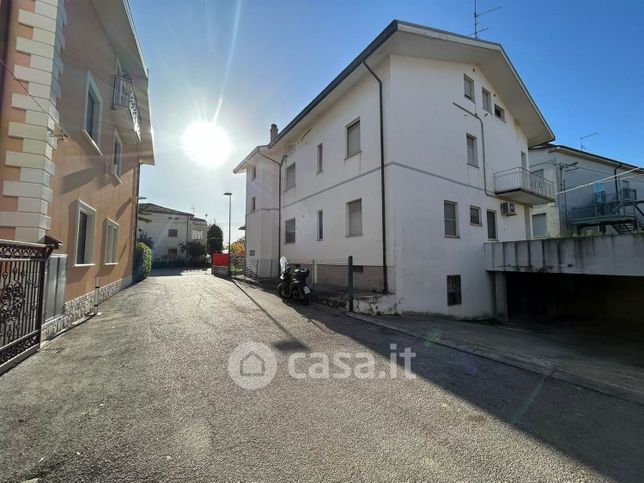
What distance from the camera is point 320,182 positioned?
13266 millimetres

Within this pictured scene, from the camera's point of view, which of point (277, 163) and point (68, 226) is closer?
point (68, 226)

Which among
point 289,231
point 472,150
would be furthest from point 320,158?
point 472,150

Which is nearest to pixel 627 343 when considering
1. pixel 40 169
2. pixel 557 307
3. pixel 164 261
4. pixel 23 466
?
pixel 557 307

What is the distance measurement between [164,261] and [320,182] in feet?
100

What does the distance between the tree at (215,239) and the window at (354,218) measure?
3027 centimetres

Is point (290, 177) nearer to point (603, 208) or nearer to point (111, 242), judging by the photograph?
point (111, 242)

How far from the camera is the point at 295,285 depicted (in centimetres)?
995

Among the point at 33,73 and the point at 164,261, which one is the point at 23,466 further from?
the point at 164,261

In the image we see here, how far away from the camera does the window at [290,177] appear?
1609cm

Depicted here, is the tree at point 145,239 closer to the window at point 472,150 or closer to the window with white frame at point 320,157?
the window with white frame at point 320,157

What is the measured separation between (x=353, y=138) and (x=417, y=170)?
2.96 m

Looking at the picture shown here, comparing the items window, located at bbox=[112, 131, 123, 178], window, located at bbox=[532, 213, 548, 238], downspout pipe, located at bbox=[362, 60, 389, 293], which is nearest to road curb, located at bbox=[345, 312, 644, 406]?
downspout pipe, located at bbox=[362, 60, 389, 293]

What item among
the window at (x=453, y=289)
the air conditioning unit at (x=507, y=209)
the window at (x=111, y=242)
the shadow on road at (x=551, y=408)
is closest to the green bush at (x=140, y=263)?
the window at (x=111, y=242)

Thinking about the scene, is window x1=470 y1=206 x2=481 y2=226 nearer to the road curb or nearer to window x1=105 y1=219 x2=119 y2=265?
the road curb
